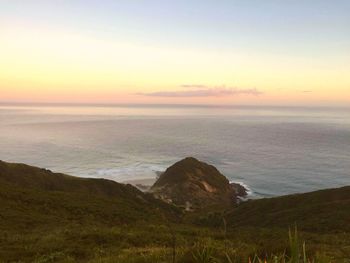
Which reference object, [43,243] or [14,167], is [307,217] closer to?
[43,243]

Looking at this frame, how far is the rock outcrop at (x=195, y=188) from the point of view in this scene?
8862 centimetres

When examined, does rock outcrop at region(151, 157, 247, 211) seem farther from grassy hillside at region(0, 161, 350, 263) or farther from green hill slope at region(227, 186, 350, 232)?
green hill slope at region(227, 186, 350, 232)

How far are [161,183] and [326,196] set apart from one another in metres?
47.9

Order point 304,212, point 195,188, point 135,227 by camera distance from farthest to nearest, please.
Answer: point 195,188 → point 304,212 → point 135,227

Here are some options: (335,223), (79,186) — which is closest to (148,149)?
(79,186)

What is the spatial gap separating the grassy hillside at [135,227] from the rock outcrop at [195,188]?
368 inches

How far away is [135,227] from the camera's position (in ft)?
86.0

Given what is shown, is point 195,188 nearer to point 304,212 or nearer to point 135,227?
point 304,212

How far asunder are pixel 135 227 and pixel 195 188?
230 feet

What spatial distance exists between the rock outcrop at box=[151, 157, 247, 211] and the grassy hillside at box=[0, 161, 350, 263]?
9.35 m

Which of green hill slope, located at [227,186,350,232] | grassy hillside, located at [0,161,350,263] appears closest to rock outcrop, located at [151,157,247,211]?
grassy hillside, located at [0,161,350,263]

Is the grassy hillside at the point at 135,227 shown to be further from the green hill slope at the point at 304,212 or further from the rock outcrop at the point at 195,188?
the rock outcrop at the point at 195,188

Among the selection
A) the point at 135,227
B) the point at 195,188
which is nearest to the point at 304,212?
the point at 135,227

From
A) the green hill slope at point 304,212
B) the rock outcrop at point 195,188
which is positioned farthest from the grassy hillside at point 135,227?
the rock outcrop at point 195,188
